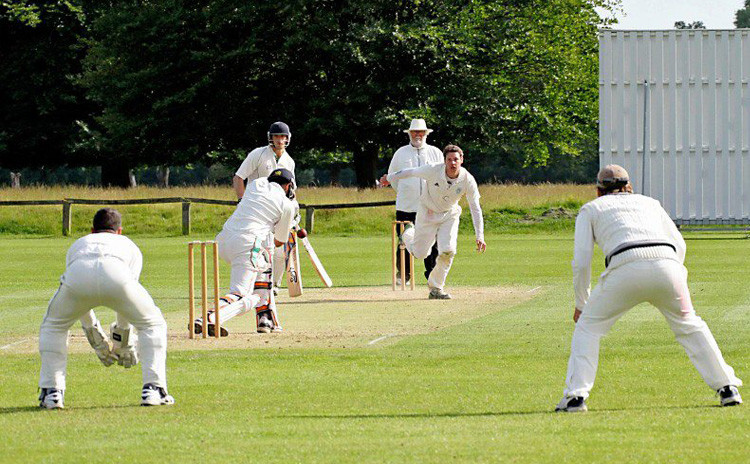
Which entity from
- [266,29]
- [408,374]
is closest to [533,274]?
[408,374]

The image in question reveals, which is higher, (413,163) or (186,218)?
(413,163)

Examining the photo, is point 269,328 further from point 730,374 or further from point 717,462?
point 717,462

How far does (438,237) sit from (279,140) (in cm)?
214

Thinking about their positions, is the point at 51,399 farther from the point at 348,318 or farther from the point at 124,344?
the point at 348,318

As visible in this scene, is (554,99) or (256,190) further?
(554,99)

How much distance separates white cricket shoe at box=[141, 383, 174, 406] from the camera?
318 inches

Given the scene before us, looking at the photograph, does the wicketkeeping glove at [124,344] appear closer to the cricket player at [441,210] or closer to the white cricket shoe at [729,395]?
the white cricket shoe at [729,395]

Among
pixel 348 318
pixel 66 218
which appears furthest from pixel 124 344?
pixel 66 218

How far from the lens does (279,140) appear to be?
601 inches

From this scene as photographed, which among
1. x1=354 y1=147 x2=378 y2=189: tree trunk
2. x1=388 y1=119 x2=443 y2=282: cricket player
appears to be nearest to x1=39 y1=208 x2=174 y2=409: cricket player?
x1=388 y1=119 x2=443 y2=282: cricket player

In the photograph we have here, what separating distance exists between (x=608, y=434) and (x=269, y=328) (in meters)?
6.08

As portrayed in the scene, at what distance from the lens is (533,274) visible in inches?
794

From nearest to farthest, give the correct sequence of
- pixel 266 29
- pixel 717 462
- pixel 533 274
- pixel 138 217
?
pixel 717 462
pixel 533 274
pixel 138 217
pixel 266 29

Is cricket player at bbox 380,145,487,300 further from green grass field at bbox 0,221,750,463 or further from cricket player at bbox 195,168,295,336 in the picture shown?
cricket player at bbox 195,168,295,336
